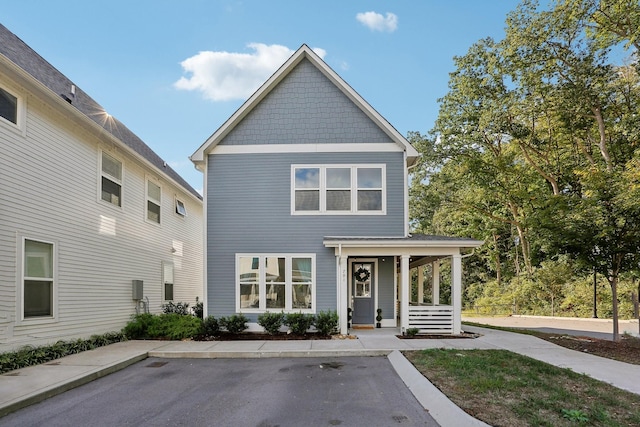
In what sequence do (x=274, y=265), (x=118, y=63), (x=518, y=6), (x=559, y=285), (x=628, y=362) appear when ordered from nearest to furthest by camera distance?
(x=628, y=362) → (x=274, y=265) → (x=118, y=63) → (x=518, y=6) → (x=559, y=285)

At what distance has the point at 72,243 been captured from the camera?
8766 millimetres

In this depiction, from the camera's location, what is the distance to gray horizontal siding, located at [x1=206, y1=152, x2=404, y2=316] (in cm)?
1127

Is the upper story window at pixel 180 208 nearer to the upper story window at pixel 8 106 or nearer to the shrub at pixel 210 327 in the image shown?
the shrub at pixel 210 327

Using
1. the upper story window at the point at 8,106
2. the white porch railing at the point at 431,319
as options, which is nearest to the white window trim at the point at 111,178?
the upper story window at the point at 8,106

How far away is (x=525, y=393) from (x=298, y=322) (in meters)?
6.27

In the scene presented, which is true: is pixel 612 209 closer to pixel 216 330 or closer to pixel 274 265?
pixel 274 265

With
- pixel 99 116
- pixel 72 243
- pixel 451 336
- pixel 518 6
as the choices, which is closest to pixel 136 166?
pixel 99 116

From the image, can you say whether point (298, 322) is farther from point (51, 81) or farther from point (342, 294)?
point (51, 81)

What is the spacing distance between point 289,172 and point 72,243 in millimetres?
5760

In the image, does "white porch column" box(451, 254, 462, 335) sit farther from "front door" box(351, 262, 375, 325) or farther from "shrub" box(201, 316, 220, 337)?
"shrub" box(201, 316, 220, 337)

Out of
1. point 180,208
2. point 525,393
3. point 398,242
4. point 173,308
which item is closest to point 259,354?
point 398,242

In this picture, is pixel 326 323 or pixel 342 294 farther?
pixel 342 294

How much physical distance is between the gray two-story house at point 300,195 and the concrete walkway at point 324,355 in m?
1.75

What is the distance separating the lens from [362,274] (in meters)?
12.3
